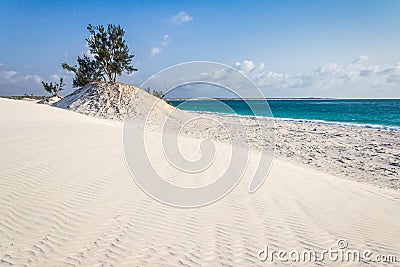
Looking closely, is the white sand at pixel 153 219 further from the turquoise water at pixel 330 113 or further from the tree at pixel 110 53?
the tree at pixel 110 53

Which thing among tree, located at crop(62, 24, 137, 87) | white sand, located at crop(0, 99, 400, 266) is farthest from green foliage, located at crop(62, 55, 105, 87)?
white sand, located at crop(0, 99, 400, 266)

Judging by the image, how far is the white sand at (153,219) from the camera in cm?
361

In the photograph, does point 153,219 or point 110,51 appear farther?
point 110,51

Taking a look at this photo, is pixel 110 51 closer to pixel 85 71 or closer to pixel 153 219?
pixel 85 71

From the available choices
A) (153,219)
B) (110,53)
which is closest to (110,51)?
(110,53)

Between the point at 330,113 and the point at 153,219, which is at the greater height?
the point at 330,113

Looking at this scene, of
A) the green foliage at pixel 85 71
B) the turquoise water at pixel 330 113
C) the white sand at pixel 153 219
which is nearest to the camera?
the white sand at pixel 153 219

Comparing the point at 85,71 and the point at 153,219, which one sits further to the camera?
the point at 85,71

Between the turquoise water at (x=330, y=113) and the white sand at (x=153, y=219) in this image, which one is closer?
the white sand at (x=153, y=219)

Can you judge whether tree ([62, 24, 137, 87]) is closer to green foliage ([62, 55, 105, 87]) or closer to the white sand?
green foliage ([62, 55, 105, 87])

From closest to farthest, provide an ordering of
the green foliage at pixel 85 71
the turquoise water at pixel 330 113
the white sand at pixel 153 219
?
the white sand at pixel 153 219, the turquoise water at pixel 330 113, the green foliage at pixel 85 71

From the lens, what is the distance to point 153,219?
4.64 m

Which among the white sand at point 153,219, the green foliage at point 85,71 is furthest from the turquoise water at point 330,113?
the green foliage at point 85,71

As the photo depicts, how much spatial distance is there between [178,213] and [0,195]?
11.8 ft
